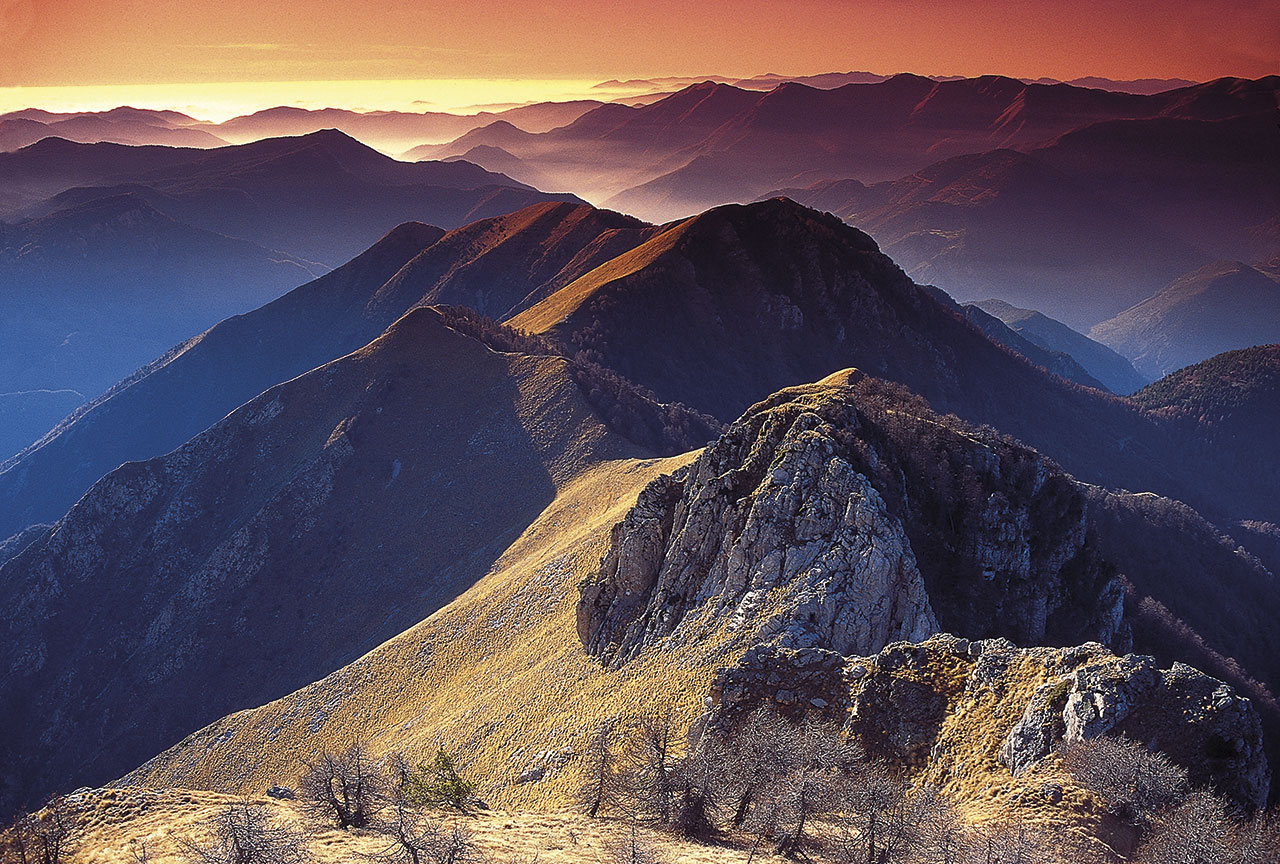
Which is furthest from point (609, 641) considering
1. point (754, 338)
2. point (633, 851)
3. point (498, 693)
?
point (754, 338)

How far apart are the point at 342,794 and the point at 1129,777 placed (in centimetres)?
2853

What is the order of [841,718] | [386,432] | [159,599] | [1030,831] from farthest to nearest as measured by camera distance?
[386,432] < [159,599] < [841,718] < [1030,831]

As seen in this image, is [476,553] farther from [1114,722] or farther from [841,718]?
[1114,722]

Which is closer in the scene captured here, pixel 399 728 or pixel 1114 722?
pixel 1114 722

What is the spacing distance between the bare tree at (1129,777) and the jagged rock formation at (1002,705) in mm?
1602

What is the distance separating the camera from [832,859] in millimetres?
26312

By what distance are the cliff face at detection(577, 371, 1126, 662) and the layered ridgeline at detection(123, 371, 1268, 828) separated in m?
0.15

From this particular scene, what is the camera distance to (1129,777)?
26.2m

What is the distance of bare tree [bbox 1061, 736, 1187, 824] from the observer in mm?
25953

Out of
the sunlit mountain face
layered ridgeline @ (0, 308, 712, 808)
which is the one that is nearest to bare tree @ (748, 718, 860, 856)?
the sunlit mountain face

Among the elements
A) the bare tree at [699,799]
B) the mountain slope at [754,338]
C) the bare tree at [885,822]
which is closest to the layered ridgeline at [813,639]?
the bare tree at [885,822]

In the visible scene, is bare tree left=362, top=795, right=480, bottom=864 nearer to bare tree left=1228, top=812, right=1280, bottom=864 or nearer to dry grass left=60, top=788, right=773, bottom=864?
dry grass left=60, top=788, right=773, bottom=864

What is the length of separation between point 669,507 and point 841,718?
26.7 m

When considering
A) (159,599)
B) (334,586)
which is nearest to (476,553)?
(334,586)
